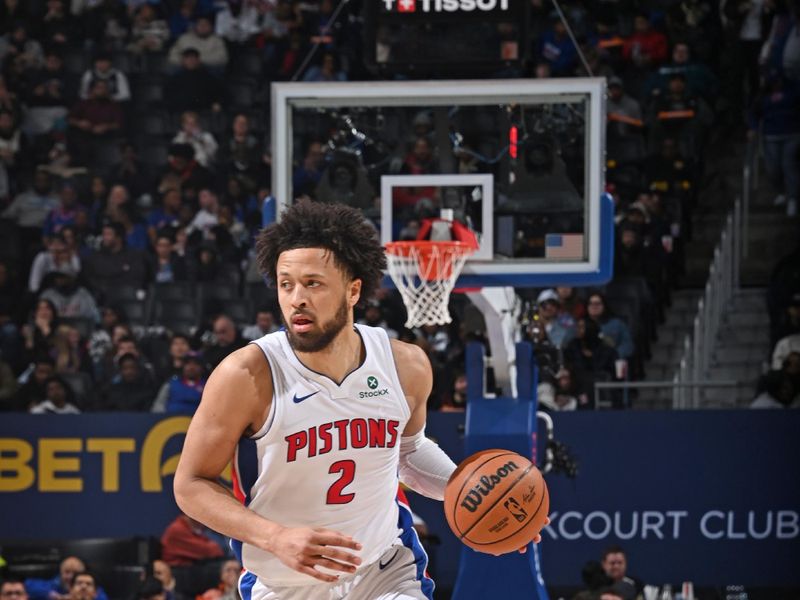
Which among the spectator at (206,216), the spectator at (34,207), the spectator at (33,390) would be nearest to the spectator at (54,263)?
the spectator at (34,207)

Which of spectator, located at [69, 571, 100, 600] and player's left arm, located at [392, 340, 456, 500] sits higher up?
player's left arm, located at [392, 340, 456, 500]

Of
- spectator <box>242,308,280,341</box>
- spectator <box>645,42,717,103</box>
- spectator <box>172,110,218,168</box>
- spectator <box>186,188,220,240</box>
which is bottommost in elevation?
spectator <box>242,308,280,341</box>

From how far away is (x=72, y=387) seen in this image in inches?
448

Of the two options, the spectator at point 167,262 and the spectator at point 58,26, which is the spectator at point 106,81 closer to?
the spectator at point 58,26

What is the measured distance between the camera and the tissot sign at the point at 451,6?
7.75m

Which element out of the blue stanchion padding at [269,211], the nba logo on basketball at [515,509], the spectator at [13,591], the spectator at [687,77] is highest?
the spectator at [687,77]

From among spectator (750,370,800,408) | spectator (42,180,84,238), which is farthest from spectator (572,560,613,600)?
spectator (42,180,84,238)

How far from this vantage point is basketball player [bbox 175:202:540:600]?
4172 millimetres

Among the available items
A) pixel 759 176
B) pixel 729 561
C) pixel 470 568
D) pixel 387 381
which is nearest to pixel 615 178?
pixel 759 176

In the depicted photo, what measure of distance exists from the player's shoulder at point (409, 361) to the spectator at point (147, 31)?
1037 cm

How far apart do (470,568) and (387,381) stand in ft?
9.18

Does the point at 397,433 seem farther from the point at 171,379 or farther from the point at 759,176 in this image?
the point at 759,176

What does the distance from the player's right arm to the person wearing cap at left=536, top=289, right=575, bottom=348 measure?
6.91m

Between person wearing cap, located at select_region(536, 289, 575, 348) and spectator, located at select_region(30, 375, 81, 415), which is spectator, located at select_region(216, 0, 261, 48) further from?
person wearing cap, located at select_region(536, 289, 575, 348)
